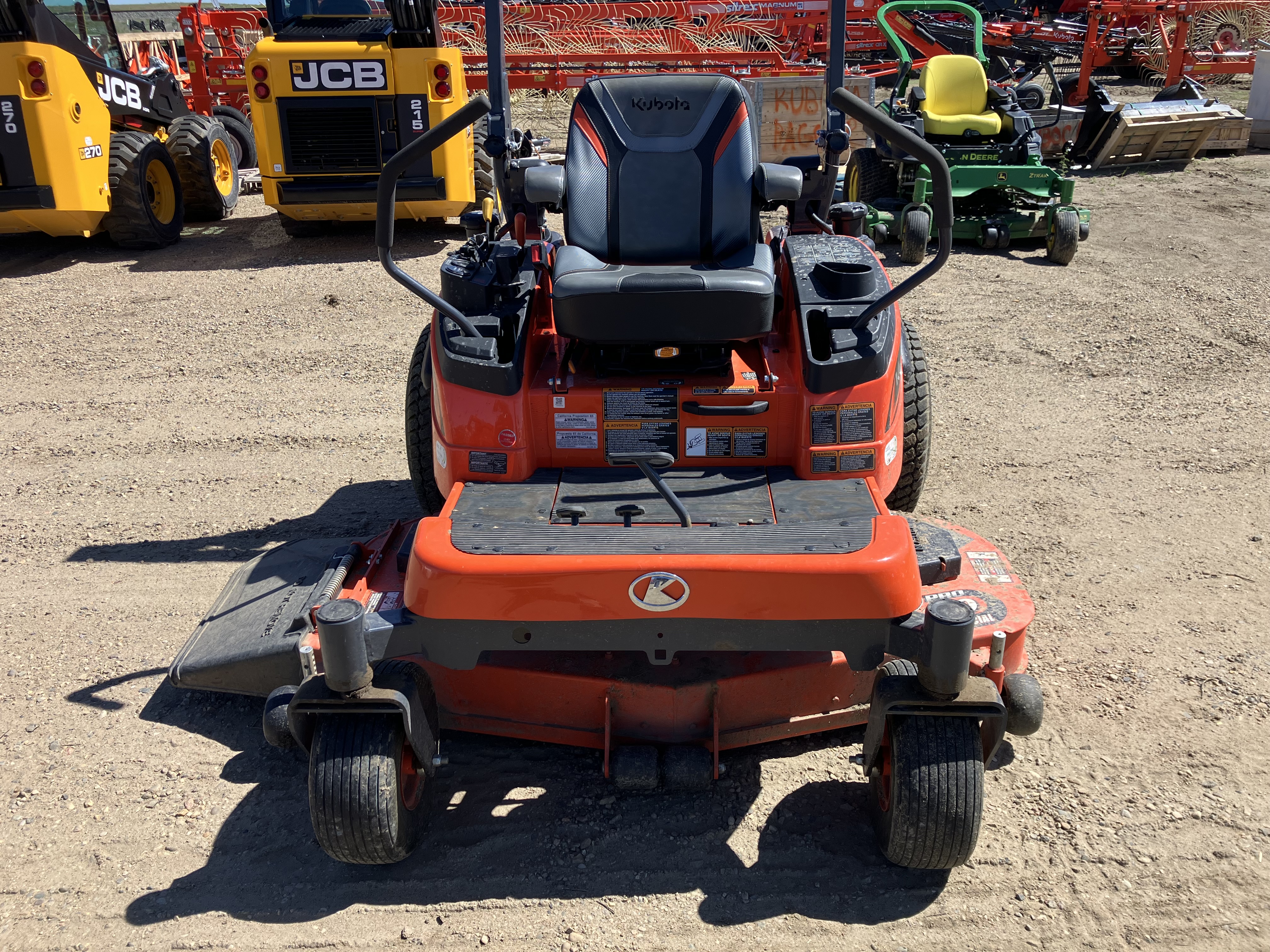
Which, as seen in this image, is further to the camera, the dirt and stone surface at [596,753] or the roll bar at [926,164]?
the roll bar at [926,164]

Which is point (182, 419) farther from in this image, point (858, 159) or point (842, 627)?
point (858, 159)

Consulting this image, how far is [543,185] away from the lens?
140 inches

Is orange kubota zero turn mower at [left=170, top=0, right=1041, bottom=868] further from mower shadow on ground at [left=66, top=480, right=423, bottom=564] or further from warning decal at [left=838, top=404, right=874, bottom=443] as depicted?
mower shadow on ground at [left=66, top=480, right=423, bottom=564]

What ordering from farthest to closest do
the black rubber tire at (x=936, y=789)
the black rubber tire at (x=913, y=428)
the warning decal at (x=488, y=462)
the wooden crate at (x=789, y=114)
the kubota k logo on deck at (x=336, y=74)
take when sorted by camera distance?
the wooden crate at (x=789, y=114), the kubota k logo on deck at (x=336, y=74), the black rubber tire at (x=913, y=428), the warning decal at (x=488, y=462), the black rubber tire at (x=936, y=789)

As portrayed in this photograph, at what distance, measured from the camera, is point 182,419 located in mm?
5629

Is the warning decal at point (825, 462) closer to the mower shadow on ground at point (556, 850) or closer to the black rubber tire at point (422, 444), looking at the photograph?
the mower shadow on ground at point (556, 850)

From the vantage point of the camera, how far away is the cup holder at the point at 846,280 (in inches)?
128

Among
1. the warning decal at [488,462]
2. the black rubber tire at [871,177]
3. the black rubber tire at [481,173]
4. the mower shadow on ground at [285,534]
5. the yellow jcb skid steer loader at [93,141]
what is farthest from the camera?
the black rubber tire at [481,173]

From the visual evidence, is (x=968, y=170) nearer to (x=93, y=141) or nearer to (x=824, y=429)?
(x=824, y=429)

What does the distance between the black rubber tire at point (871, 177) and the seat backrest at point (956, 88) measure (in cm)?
60

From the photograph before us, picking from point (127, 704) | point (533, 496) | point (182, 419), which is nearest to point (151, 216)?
point (182, 419)

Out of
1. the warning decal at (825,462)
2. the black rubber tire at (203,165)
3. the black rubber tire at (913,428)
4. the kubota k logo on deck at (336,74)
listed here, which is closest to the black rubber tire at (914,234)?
the kubota k logo on deck at (336,74)

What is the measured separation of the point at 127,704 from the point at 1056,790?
2.80 metres

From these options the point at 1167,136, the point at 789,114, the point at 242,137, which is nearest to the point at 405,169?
the point at 789,114
